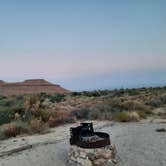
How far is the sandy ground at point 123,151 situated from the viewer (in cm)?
887

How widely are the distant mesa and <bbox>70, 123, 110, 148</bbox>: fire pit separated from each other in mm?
59825

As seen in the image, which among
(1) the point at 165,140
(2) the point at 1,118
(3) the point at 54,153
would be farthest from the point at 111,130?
(2) the point at 1,118

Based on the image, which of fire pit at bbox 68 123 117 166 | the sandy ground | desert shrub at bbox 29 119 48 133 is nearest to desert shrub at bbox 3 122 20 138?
desert shrub at bbox 29 119 48 133

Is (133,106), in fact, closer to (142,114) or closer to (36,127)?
(142,114)

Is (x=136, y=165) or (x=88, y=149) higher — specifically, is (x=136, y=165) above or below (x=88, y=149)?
below

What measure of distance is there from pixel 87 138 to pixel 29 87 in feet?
225

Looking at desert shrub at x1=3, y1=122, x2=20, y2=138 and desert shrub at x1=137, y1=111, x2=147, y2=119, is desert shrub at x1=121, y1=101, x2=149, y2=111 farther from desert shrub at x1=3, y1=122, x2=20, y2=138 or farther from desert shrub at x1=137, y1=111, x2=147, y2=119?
desert shrub at x1=3, y1=122, x2=20, y2=138

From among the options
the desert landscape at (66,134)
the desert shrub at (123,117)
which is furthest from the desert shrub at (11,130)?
the desert shrub at (123,117)

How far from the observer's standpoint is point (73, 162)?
8.46m

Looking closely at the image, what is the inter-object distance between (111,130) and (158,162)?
534 centimetres

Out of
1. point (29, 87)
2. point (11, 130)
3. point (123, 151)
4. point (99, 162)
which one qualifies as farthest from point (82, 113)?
point (29, 87)

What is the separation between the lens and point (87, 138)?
28.0 feet

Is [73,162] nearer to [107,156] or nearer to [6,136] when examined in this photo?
[107,156]

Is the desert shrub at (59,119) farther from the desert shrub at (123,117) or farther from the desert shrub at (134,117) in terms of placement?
the desert shrub at (134,117)
